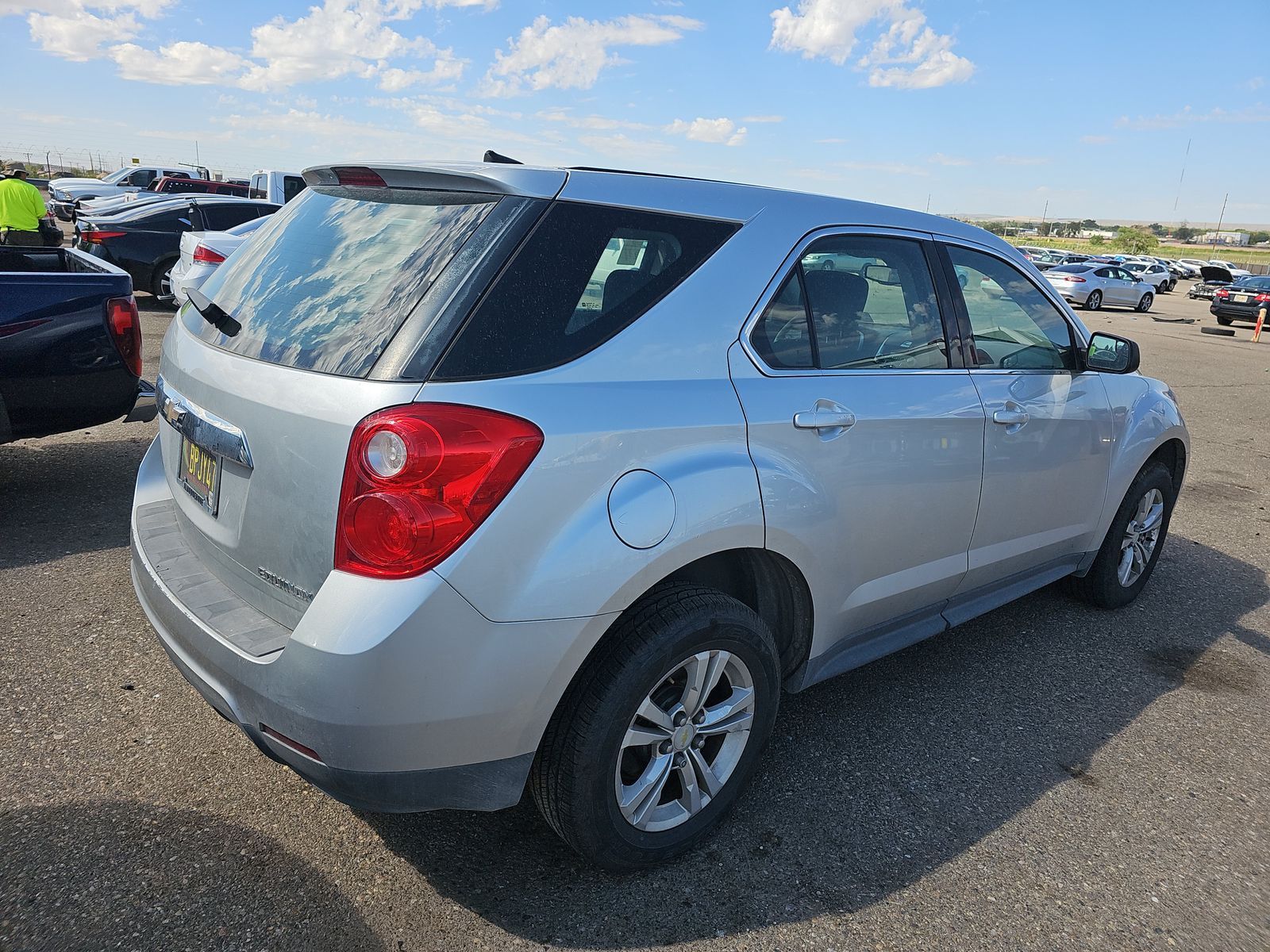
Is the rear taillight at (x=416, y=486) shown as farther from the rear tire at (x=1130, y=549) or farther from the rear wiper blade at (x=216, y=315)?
the rear tire at (x=1130, y=549)

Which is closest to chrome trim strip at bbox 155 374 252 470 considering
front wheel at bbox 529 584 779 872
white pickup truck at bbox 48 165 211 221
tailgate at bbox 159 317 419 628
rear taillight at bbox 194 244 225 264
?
tailgate at bbox 159 317 419 628

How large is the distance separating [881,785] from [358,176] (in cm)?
248

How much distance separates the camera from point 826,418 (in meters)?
2.67

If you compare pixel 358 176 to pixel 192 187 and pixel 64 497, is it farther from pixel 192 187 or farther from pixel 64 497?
pixel 192 187

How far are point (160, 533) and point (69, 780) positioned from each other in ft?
2.55

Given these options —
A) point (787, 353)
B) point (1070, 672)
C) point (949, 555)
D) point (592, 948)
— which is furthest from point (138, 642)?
point (1070, 672)

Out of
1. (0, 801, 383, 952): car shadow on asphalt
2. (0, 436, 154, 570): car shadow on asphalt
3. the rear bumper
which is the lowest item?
(0, 436, 154, 570): car shadow on asphalt

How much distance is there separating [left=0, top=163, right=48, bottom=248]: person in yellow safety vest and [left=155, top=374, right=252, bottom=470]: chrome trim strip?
10.3 meters

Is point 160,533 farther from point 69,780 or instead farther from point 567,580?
point 567,580

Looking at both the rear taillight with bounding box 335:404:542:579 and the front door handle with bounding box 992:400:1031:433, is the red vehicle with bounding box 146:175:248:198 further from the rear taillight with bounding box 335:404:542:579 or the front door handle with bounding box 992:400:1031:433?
the rear taillight with bounding box 335:404:542:579

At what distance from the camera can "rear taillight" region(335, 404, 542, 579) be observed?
1.97 metres

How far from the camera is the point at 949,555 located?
10.8 ft

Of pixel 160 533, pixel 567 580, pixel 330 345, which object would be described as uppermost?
pixel 330 345

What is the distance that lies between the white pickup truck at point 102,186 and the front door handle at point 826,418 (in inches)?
1109
